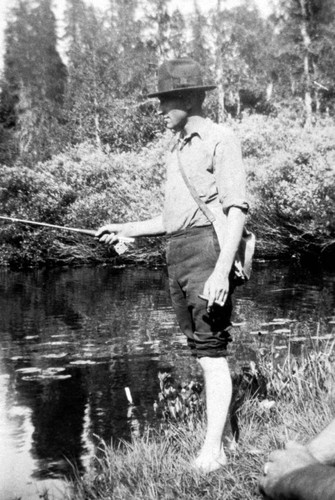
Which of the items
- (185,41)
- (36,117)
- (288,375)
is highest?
(185,41)

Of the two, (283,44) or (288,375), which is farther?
(283,44)

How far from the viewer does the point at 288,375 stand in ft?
15.9

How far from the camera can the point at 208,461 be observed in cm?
327

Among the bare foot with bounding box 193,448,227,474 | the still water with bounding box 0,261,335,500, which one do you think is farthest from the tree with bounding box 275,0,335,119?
the bare foot with bounding box 193,448,227,474

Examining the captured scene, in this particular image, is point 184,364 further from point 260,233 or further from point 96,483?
point 260,233

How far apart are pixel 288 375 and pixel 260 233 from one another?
14.7 m

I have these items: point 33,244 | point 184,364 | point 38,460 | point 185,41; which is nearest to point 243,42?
point 185,41

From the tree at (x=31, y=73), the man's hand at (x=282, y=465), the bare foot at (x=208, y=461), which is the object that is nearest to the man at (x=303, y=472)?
the man's hand at (x=282, y=465)

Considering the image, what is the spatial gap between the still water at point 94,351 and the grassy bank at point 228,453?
19.0 inches

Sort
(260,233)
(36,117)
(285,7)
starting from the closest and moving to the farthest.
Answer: (260,233) → (285,7) → (36,117)

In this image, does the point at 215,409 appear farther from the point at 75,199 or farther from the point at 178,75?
the point at 75,199

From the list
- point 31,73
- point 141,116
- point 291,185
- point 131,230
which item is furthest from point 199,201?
point 31,73

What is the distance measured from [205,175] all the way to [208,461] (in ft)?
4.56

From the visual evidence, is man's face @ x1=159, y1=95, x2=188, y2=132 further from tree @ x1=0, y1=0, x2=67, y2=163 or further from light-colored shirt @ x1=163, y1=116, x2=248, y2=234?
tree @ x1=0, y1=0, x2=67, y2=163
